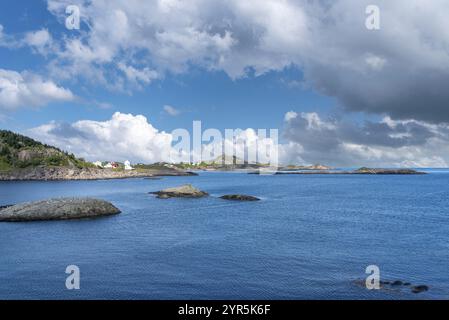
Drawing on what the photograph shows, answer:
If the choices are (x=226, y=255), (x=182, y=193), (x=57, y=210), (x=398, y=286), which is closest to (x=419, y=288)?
(x=398, y=286)

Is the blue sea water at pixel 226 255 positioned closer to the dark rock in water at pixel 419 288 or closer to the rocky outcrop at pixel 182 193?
the dark rock in water at pixel 419 288

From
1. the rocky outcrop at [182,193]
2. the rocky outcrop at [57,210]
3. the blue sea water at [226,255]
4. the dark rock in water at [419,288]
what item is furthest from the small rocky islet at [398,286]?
the rocky outcrop at [182,193]

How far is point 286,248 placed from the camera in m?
51.2

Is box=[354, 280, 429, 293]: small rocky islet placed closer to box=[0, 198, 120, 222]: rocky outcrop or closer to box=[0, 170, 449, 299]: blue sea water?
box=[0, 170, 449, 299]: blue sea water

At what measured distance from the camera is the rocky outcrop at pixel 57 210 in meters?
75.7

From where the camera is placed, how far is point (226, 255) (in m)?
47.3

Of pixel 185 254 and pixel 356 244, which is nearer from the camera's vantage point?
pixel 185 254

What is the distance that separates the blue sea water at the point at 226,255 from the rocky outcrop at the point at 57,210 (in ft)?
12.8

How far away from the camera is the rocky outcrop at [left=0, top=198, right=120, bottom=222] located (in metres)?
75.7

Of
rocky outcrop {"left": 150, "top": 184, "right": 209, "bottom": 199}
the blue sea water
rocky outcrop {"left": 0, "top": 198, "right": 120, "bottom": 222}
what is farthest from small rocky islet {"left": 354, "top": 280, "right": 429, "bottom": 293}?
rocky outcrop {"left": 150, "top": 184, "right": 209, "bottom": 199}

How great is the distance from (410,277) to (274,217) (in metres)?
43.3

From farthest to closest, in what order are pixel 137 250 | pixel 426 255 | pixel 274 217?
pixel 274 217 → pixel 137 250 → pixel 426 255
